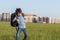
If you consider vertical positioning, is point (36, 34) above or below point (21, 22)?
below

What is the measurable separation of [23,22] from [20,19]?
0.18m

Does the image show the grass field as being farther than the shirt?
Yes

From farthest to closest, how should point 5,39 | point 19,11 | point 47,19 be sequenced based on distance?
point 47,19
point 5,39
point 19,11

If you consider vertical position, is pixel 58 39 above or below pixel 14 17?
below

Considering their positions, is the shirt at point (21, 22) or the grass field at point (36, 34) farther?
the grass field at point (36, 34)

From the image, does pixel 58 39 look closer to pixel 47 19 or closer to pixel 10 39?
pixel 10 39

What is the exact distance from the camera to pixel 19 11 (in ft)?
37.0

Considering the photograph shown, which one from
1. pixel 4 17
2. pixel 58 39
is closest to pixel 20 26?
pixel 58 39

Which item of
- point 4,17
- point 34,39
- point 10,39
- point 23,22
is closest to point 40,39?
point 34,39

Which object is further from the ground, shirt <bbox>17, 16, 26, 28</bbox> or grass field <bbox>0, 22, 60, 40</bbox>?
shirt <bbox>17, 16, 26, 28</bbox>

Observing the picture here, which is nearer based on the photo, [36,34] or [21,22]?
[21,22]

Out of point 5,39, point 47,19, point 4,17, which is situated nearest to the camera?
point 5,39

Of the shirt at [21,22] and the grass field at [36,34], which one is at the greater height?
the shirt at [21,22]

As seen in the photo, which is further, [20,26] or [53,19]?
[53,19]
